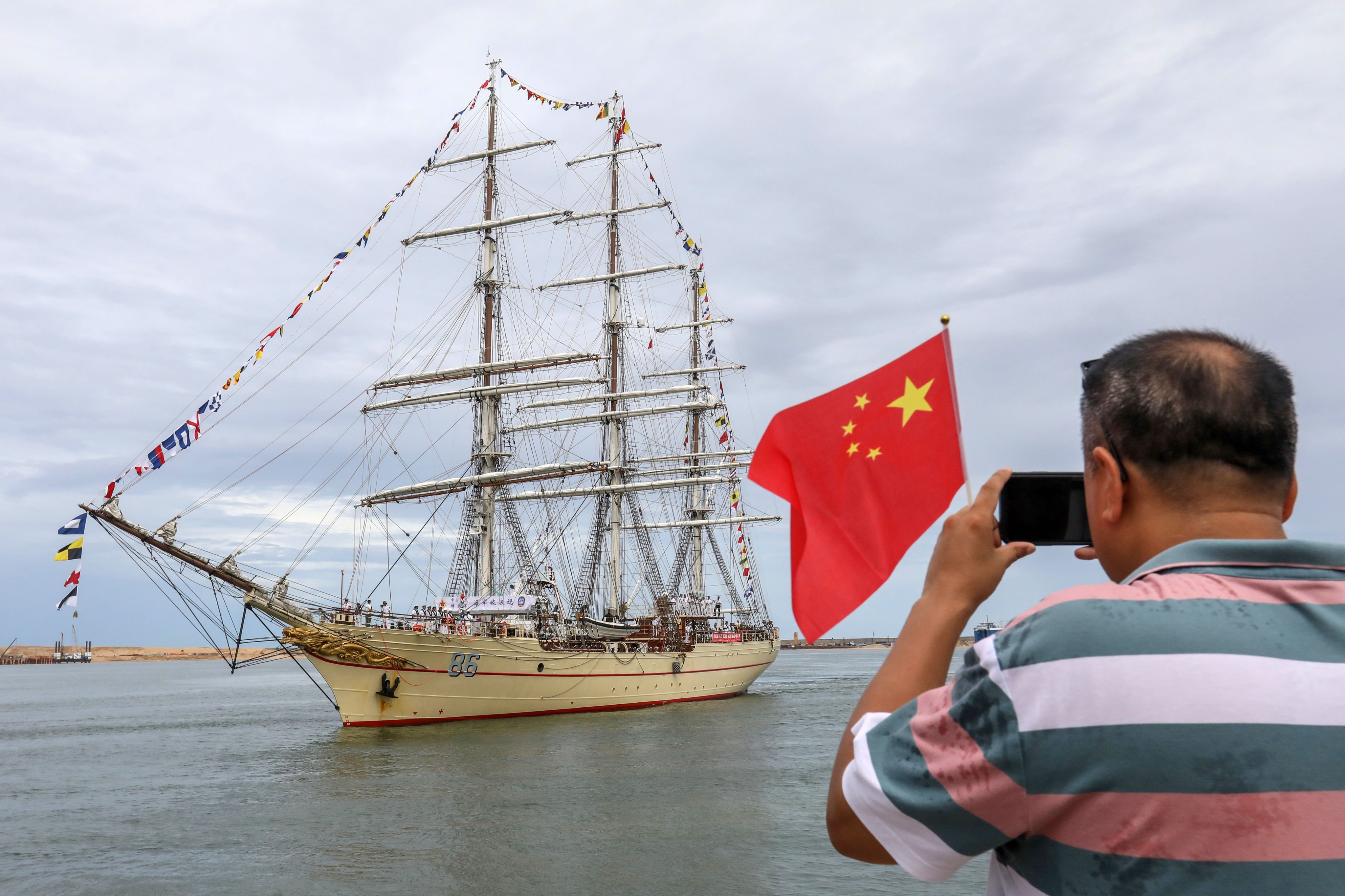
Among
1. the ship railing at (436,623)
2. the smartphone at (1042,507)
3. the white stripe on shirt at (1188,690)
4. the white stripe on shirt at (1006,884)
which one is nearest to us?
the white stripe on shirt at (1188,690)

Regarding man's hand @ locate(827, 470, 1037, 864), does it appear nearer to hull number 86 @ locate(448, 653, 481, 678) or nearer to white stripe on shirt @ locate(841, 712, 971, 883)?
white stripe on shirt @ locate(841, 712, 971, 883)

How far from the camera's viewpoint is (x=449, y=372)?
4134 centimetres

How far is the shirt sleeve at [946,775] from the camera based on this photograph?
1259mm

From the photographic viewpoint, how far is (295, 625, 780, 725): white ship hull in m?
31.5

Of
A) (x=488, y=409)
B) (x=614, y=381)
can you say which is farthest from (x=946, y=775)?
(x=614, y=381)

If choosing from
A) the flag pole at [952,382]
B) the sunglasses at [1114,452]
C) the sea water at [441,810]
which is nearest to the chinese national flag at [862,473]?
the flag pole at [952,382]

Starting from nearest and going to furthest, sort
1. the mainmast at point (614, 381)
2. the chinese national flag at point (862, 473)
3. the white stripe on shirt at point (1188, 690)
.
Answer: the white stripe on shirt at point (1188, 690) < the chinese national flag at point (862, 473) < the mainmast at point (614, 381)

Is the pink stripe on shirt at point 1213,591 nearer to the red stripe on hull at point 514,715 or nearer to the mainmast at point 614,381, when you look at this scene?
the red stripe on hull at point 514,715

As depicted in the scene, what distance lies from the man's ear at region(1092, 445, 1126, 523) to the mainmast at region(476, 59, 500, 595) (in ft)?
124

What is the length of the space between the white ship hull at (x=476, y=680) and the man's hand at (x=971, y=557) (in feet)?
102

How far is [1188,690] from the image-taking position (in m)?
1.19

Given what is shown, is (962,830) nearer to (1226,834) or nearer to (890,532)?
(1226,834)

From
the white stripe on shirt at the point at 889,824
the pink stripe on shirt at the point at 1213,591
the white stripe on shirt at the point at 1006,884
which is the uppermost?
the pink stripe on shirt at the point at 1213,591

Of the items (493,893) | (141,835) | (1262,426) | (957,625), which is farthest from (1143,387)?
(141,835)
